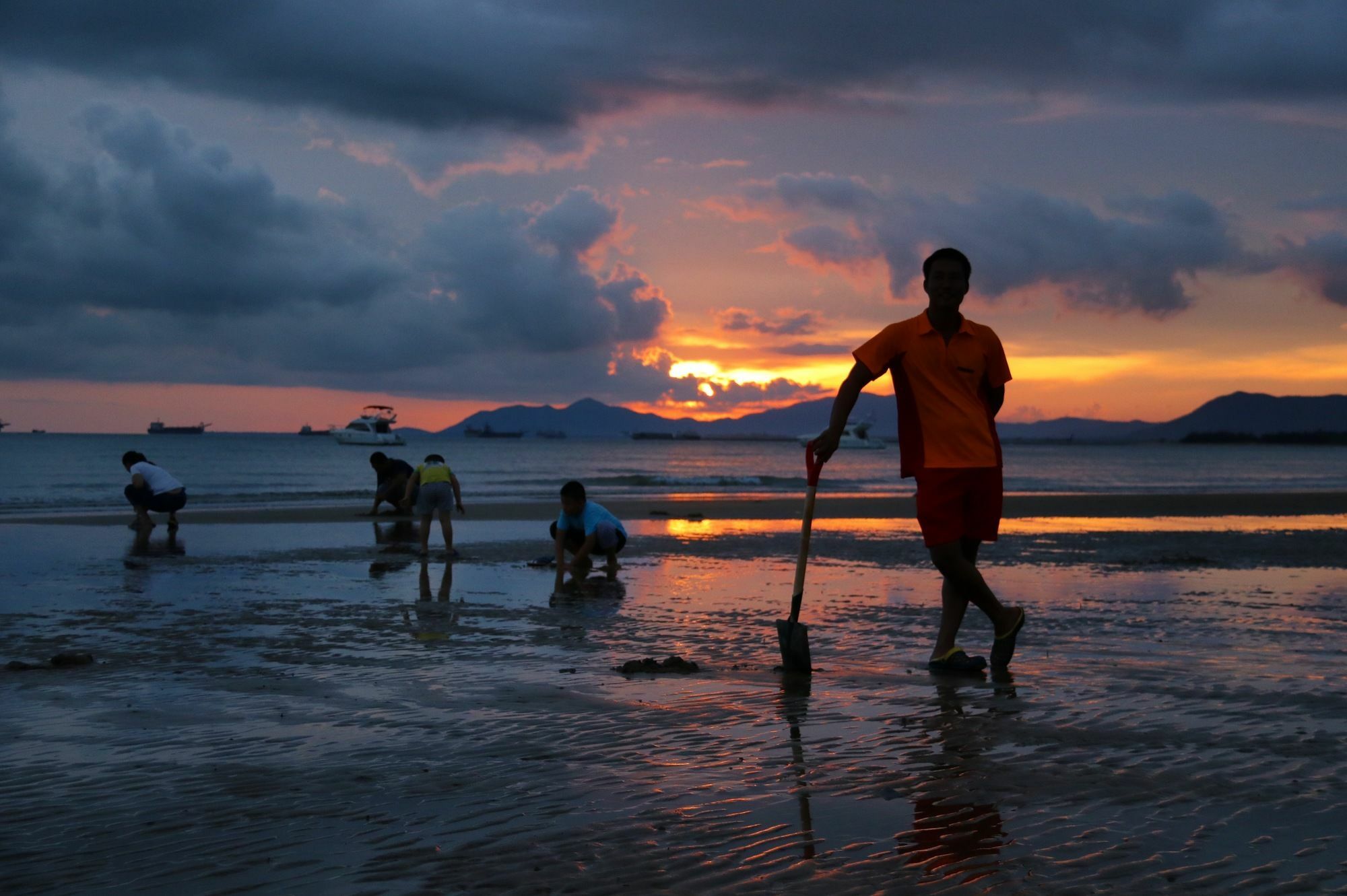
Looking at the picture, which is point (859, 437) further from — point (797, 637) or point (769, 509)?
point (797, 637)

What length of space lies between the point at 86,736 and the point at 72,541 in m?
12.3

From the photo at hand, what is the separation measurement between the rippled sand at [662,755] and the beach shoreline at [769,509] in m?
13.4

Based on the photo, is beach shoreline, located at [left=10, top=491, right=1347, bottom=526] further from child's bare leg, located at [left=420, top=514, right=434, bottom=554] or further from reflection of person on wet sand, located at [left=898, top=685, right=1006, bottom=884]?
reflection of person on wet sand, located at [left=898, top=685, right=1006, bottom=884]

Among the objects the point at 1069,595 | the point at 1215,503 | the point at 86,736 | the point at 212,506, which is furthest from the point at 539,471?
the point at 86,736

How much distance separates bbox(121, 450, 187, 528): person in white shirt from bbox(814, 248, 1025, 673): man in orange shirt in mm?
13967

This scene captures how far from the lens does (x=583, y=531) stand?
10.9 meters

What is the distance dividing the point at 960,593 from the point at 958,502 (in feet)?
1.69

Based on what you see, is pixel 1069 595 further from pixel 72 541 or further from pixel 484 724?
pixel 72 541

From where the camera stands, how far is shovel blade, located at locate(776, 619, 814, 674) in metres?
5.44

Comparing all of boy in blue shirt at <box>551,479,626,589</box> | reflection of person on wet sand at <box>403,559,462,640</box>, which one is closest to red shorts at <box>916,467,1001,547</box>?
reflection of person on wet sand at <box>403,559,462,640</box>

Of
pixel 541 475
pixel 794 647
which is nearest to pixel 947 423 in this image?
pixel 794 647

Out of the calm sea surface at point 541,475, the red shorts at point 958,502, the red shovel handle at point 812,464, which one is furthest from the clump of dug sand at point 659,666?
the calm sea surface at point 541,475

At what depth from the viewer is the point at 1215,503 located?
2794cm

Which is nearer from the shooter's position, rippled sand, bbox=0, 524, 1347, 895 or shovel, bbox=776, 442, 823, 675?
rippled sand, bbox=0, 524, 1347, 895
